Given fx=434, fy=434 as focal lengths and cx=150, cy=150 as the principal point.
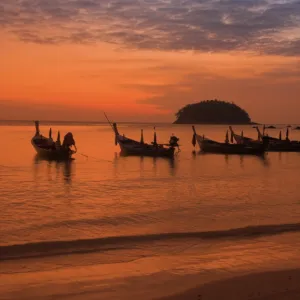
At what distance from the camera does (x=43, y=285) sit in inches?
251

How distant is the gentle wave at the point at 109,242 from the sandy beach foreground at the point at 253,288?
312cm

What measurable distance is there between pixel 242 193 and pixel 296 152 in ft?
94.5

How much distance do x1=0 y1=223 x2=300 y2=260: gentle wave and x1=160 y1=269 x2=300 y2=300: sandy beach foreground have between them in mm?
3116

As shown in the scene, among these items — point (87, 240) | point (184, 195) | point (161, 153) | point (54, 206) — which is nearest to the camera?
point (87, 240)

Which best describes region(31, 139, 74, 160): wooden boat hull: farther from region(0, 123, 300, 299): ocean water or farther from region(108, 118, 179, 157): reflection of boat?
region(0, 123, 300, 299): ocean water

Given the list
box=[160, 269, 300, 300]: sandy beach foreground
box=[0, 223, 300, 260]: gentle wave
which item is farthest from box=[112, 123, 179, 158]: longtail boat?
box=[160, 269, 300, 300]: sandy beach foreground

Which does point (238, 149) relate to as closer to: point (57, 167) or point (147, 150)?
point (147, 150)

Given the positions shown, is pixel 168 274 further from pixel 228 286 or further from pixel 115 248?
pixel 115 248

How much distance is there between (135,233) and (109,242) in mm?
988

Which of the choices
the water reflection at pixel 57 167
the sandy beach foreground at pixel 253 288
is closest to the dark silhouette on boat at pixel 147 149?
the water reflection at pixel 57 167

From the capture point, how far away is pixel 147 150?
3525cm

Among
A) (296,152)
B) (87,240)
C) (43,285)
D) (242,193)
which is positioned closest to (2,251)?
(87,240)

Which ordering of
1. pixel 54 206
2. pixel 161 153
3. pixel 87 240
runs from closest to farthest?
1. pixel 87 240
2. pixel 54 206
3. pixel 161 153

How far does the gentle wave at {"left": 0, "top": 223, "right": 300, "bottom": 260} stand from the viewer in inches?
336
